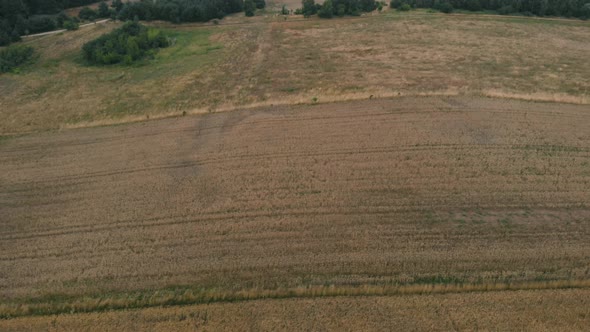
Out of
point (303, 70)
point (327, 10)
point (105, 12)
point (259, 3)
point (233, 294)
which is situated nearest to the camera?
point (233, 294)

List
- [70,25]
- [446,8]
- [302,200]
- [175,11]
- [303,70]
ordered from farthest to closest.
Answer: [446,8], [175,11], [70,25], [303,70], [302,200]

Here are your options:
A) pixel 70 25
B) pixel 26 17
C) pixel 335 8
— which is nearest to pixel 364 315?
pixel 335 8

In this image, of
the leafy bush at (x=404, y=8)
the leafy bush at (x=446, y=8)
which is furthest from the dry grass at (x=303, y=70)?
the leafy bush at (x=404, y=8)

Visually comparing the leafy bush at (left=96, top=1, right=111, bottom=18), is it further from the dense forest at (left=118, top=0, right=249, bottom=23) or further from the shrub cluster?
the shrub cluster

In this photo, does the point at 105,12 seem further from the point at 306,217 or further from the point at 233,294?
the point at 233,294

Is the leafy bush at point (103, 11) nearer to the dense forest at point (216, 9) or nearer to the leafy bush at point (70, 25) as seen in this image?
the dense forest at point (216, 9)
